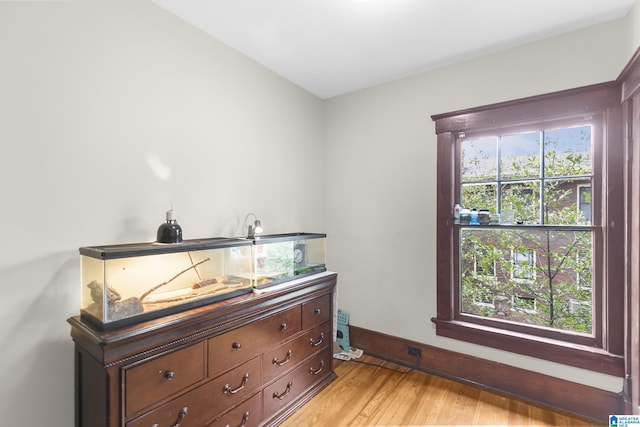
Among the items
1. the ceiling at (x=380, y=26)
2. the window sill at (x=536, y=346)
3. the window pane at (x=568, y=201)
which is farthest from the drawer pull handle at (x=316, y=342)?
the ceiling at (x=380, y=26)

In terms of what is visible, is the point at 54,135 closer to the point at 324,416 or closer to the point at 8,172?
the point at 8,172

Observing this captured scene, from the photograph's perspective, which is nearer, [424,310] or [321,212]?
[424,310]

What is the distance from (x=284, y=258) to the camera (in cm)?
219

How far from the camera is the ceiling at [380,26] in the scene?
1.79m

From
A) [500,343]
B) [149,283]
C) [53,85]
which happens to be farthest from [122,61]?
[500,343]

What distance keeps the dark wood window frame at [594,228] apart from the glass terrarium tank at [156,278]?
5.66 ft

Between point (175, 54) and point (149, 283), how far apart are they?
1.44m

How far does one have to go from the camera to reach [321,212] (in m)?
3.17

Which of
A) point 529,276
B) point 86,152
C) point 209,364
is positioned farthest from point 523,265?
point 86,152

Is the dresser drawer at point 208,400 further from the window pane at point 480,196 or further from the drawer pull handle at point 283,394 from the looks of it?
the window pane at point 480,196

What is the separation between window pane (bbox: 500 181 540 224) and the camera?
2215 millimetres

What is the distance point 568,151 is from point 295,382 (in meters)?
2.53

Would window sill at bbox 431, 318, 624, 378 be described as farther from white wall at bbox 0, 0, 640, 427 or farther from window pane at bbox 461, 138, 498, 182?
window pane at bbox 461, 138, 498, 182

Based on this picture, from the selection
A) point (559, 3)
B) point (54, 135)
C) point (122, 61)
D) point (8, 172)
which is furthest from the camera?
point (559, 3)
